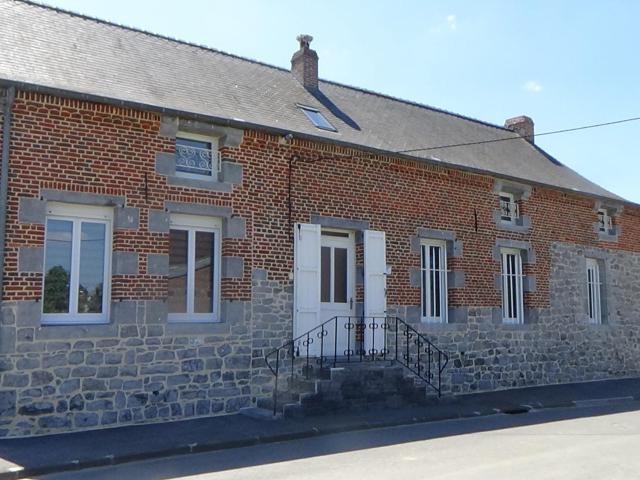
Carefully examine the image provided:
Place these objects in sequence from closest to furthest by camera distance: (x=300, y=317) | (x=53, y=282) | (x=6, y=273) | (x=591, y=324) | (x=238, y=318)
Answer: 1. (x=6, y=273)
2. (x=53, y=282)
3. (x=238, y=318)
4. (x=300, y=317)
5. (x=591, y=324)

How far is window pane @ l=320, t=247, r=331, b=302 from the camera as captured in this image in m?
11.3

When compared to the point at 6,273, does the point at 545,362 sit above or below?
below

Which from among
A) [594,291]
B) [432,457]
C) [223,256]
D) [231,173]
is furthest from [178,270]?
[594,291]

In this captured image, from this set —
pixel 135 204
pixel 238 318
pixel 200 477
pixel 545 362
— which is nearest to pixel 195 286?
pixel 238 318

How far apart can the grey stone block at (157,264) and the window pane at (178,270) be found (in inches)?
9.8

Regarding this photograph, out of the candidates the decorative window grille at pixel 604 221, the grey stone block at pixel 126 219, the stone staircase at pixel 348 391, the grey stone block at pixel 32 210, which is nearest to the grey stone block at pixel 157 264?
the grey stone block at pixel 126 219

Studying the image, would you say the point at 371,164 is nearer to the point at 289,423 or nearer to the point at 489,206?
the point at 489,206

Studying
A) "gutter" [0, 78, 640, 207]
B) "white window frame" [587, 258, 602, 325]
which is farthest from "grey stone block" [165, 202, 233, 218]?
"white window frame" [587, 258, 602, 325]

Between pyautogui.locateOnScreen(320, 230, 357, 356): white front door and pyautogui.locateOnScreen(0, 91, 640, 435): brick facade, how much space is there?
55cm

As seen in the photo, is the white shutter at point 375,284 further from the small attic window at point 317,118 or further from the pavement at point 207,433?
the small attic window at point 317,118

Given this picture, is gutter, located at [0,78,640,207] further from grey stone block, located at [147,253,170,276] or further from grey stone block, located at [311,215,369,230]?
grey stone block, located at [147,253,170,276]

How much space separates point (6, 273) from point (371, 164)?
629cm

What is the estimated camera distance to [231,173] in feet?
33.3

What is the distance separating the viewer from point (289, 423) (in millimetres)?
9078
